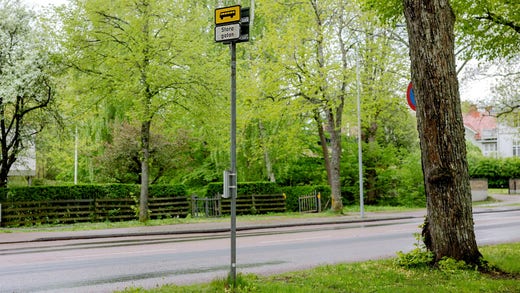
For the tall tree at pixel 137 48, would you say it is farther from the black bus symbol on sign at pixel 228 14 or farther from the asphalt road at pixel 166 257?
the black bus symbol on sign at pixel 228 14

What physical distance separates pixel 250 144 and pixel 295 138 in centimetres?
325

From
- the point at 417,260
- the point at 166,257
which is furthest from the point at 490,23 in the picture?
the point at 166,257

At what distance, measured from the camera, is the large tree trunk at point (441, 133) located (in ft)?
28.1

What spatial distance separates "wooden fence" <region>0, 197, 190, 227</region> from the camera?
2291 cm

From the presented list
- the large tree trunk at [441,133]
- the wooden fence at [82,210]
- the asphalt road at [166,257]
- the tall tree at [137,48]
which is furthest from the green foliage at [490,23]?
the wooden fence at [82,210]

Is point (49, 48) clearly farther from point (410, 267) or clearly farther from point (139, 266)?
point (410, 267)

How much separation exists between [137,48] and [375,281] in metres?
16.0

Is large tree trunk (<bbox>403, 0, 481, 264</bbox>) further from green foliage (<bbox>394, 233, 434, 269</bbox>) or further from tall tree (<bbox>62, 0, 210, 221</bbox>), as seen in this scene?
tall tree (<bbox>62, 0, 210, 221</bbox>)

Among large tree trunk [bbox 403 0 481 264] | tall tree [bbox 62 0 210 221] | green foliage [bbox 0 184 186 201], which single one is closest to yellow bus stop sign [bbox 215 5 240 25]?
large tree trunk [bbox 403 0 481 264]

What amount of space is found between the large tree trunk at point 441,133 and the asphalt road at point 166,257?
288 cm

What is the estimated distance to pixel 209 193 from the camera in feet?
92.1

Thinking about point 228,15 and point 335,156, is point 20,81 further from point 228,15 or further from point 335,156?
point 228,15

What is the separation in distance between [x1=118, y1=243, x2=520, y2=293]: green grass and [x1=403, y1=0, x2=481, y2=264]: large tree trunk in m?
0.61

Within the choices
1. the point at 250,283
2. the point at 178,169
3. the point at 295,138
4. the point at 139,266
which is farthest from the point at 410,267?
the point at 178,169
